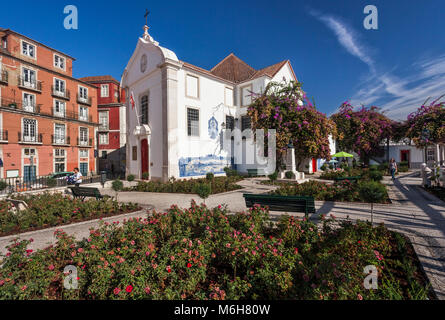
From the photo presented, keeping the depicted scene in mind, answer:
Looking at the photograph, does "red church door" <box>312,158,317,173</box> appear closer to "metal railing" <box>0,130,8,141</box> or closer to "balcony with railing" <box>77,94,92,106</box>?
"balcony with railing" <box>77,94,92,106</box>

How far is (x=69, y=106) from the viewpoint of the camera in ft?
82.8

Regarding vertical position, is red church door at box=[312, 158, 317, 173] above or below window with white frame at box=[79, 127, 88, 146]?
below

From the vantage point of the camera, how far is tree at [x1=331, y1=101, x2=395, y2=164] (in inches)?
1056

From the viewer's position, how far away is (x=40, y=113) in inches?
857

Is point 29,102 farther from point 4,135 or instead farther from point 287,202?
point 287,202

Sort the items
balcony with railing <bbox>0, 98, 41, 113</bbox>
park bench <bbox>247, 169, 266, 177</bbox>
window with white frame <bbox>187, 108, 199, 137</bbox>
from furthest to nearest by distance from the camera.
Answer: balcony with railing <bbox>0, 98, 41, 113</bbox> < park bench <bbox>247, 169, 266, 177</bbox> < window with white frame <bbox>187, 108, 199, 137</bbox>

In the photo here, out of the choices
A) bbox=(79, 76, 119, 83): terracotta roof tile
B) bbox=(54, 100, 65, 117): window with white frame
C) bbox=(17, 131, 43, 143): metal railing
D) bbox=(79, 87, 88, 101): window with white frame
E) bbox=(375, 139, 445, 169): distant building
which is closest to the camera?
bbox=(17, 131, 43, 143): metal railing

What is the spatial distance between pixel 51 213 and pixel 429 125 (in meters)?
28.6

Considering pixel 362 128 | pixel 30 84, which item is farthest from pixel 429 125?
pixel 30 84

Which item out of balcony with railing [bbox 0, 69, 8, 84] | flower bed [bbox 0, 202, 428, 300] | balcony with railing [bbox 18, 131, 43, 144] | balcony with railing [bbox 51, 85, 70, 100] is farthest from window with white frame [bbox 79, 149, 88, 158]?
flower bed [bbox 0, 202, 428, 300]

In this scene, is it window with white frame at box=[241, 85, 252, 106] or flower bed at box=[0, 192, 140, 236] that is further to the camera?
window with white frame at box=[241, 85, 252, 106]

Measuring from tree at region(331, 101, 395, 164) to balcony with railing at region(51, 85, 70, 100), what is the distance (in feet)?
118
